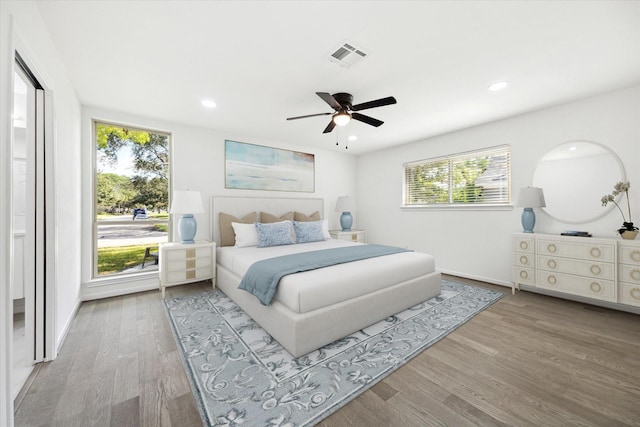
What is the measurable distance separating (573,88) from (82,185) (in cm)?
602

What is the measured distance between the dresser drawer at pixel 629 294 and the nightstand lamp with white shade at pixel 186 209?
5045 mm

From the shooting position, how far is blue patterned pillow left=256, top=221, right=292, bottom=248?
381 cm

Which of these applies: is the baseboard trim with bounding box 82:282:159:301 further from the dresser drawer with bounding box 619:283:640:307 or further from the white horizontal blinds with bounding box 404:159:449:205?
the dresser drawer with bounding box 619:283:640:307

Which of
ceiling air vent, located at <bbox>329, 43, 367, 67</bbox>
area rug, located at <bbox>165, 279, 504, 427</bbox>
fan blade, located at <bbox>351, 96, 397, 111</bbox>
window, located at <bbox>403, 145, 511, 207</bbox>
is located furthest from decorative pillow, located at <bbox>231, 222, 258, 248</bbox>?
window, located at <bbox>403, 145, 511, 207</bbox>

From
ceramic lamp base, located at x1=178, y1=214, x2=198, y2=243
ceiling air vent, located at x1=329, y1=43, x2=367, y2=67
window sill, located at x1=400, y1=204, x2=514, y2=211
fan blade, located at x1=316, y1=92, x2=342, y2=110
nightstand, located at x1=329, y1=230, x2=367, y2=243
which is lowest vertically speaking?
nightstand, located at x1=329, y1=230, x2=367, y2=243

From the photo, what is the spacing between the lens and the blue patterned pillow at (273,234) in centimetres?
381

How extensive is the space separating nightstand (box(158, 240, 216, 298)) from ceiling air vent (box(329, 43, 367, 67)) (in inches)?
113

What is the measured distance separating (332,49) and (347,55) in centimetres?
15

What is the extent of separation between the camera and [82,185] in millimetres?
3229

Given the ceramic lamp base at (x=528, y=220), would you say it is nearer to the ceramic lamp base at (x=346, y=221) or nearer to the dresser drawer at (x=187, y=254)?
the ceramic lamp base at (x=346, y=221)

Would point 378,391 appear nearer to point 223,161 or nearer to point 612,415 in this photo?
point 612,415

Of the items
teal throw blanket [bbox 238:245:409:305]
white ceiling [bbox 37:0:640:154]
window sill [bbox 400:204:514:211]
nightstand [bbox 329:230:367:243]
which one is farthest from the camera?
nightstand [bbox 329:230:367:243]

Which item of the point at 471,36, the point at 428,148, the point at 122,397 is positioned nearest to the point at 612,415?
the point at 471,36

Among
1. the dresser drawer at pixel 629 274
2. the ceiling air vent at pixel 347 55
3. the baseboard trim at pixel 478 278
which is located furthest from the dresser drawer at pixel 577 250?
→ the ceiling air vent at pixel 347 55
